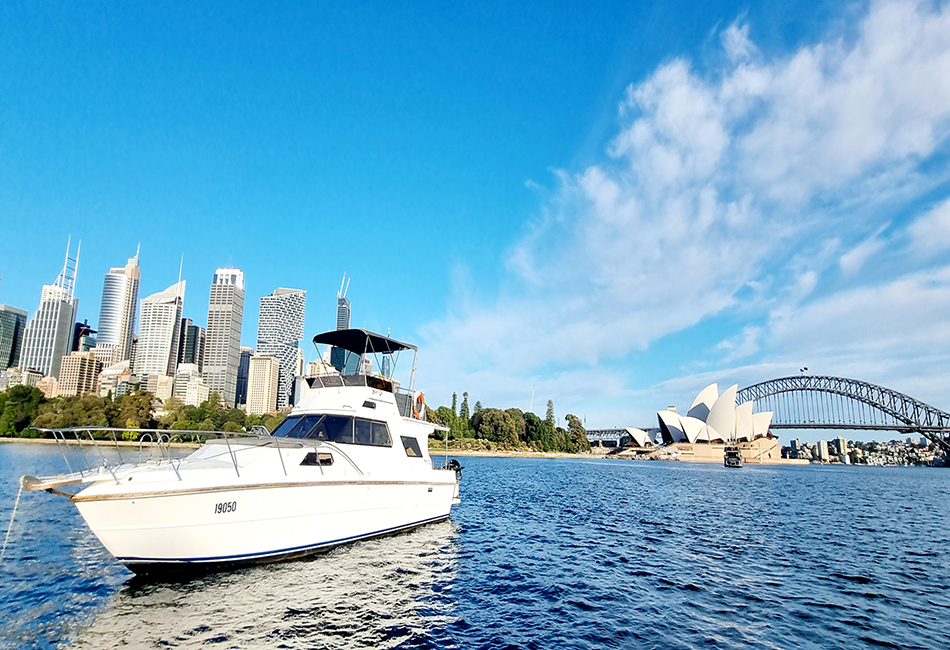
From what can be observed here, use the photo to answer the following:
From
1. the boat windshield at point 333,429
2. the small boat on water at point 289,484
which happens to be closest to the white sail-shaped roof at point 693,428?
the small boat on water at point 289,484

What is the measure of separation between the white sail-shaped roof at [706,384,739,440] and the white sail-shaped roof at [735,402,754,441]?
227 centimetres

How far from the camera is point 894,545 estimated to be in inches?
804

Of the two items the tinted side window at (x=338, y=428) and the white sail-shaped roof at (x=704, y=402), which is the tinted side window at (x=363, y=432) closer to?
the tinted side window at (x=338, y=428)

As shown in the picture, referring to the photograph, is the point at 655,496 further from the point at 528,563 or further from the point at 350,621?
the point at 350,621

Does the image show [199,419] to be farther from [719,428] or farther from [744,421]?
[744,421]

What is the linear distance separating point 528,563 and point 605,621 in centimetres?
498

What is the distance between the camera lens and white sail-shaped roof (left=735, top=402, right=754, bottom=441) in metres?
152

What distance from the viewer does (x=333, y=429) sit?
16375 mm

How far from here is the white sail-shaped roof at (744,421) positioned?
5989 inches

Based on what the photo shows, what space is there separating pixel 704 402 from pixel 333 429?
163 m

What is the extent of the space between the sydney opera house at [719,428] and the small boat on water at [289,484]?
149787mm

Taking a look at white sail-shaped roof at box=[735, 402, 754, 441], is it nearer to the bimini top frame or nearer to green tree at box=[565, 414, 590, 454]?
green tree at box=[565, 414, 590, 454]

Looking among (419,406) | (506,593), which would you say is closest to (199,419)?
(419,406)

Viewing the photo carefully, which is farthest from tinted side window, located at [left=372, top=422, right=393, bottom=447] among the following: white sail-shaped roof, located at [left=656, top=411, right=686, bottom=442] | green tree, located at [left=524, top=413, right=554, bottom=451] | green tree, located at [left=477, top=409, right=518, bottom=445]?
white sail-shaped roof, located at [left=656, top=411, right=686, bottom=442]
